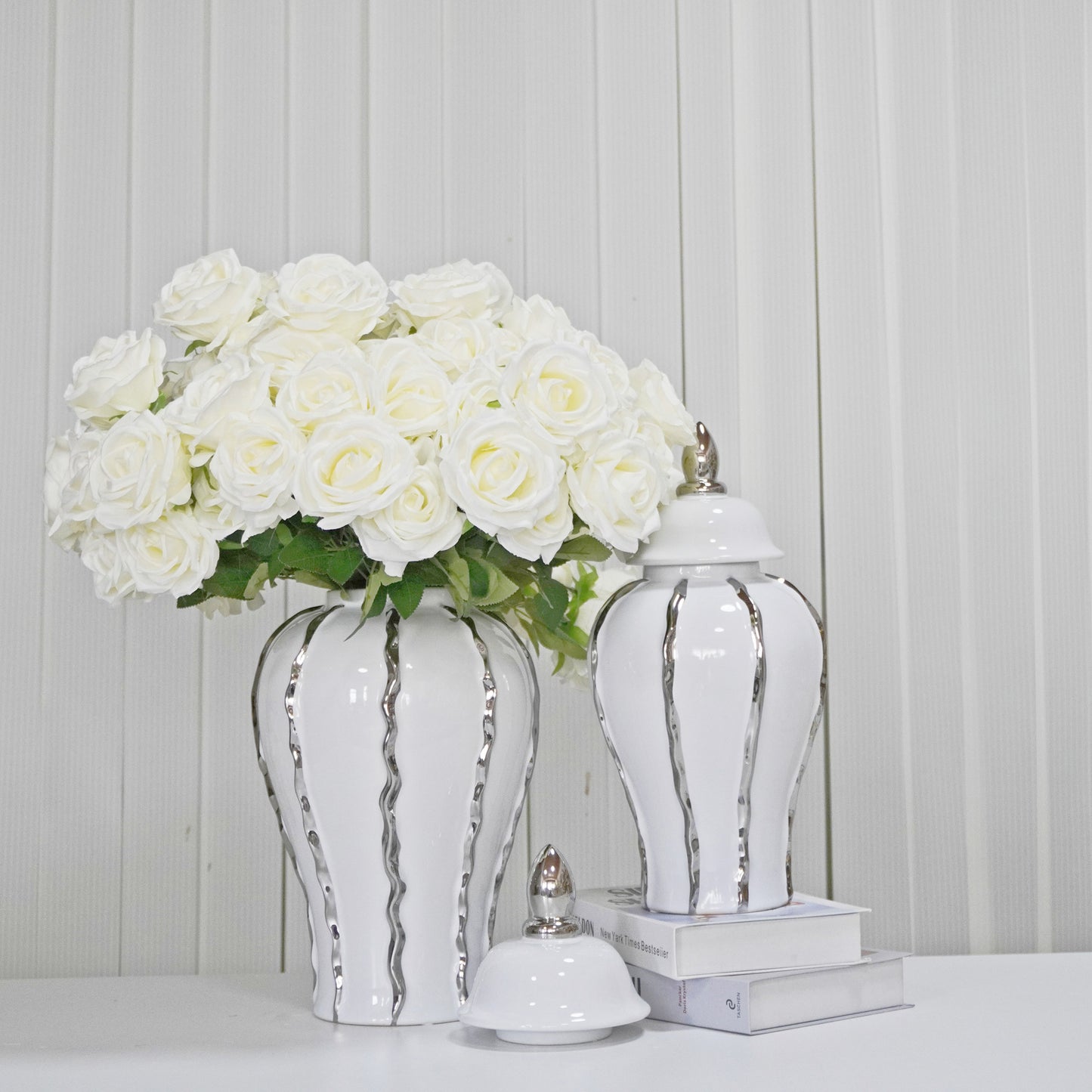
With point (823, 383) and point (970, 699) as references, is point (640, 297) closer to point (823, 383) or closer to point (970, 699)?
point (823, 383)

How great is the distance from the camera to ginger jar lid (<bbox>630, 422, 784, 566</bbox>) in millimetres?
824

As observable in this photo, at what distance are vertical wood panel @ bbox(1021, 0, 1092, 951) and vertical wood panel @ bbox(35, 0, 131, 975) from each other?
35.7 inches

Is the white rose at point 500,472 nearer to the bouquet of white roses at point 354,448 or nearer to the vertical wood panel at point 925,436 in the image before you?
the bouquet of white roses at point 354,448

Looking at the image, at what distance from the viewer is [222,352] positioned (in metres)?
0.82

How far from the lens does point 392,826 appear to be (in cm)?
78

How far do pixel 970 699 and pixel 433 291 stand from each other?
71cm

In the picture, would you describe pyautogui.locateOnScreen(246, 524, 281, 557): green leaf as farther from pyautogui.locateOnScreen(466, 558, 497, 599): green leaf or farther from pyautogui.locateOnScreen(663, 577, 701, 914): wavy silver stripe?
pyautogui.locateOnScreen(663, 577, 701, 914): wavy silver stripe

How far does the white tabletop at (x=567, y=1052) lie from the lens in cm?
68

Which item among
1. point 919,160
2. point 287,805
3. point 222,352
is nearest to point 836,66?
point 919,160

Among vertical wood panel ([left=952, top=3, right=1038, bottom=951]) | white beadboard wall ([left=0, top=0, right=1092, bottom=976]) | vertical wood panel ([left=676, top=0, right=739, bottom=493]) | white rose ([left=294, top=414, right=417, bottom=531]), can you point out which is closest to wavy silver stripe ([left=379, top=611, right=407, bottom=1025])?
white rose ([left=294, top=414, right=417, bottom=531])

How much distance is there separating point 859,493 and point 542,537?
57 cm

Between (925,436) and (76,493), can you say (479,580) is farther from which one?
(925,436)

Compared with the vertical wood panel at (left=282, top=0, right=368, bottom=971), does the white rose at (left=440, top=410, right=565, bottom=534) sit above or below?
below

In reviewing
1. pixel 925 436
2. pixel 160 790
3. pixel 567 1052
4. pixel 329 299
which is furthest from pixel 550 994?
pixel 925 436
